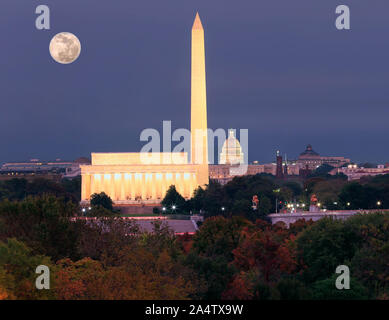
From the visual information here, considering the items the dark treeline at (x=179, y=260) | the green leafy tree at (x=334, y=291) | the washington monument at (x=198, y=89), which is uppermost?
the washington monument at (x=198, y=89)

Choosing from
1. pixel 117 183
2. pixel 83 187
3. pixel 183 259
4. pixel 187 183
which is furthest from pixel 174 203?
pixel 183 259

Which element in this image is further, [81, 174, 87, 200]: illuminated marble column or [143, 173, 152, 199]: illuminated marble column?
[143, 173, 152, 199]: illuminated marble column

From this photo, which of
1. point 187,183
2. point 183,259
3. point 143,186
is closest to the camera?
point 183,259

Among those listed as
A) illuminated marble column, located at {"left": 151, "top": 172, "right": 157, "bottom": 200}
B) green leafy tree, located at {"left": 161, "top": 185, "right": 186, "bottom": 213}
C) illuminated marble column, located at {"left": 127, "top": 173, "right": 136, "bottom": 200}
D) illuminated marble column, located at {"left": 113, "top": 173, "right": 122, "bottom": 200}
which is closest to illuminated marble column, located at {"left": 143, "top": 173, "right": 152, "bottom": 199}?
illuminated marble column, located at {"left": 151, "top": 172, "right": 157, "bottom": 200}

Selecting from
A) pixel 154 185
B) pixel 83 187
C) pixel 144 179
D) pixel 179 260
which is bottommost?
pixel 179 260

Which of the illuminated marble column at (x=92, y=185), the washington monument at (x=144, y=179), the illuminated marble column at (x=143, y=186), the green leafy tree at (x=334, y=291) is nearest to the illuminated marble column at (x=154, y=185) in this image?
the washington monument at (x=144, y=179)

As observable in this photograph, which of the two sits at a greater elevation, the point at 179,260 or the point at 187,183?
the point at 187,183

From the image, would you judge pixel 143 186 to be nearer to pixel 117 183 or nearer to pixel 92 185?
pixel 117 183

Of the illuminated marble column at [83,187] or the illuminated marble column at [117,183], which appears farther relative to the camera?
the illuminated marble column at [117,183]

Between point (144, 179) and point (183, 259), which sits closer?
point (183, 259)

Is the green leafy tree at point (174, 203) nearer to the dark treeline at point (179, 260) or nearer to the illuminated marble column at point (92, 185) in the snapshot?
the illuminated marble column at point (92, 185)

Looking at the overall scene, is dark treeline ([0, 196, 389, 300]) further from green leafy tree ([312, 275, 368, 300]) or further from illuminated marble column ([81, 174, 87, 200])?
illuminated marble column ([81, 174, 87, 200])
